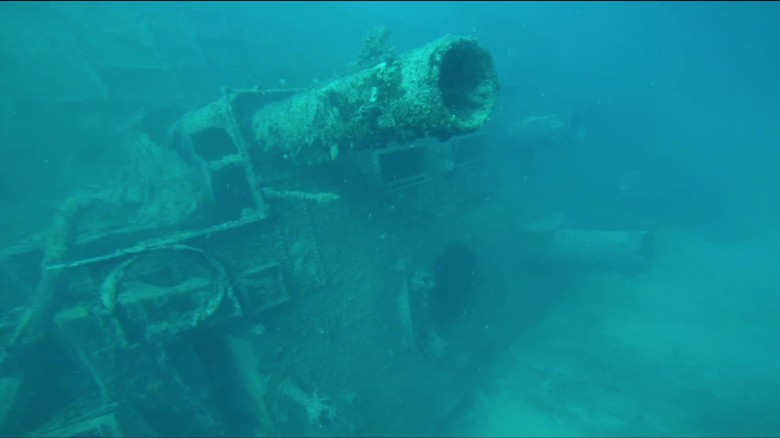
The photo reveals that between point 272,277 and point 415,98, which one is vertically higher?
point 415,98

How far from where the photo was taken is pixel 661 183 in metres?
15.4

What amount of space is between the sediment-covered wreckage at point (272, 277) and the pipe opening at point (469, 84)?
1cm

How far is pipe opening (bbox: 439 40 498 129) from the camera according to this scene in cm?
261

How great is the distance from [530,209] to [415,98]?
7624mm

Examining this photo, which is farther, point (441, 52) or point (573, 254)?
point (573, 254)

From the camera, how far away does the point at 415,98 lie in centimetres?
258

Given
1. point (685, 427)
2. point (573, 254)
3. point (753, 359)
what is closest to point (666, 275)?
point (753, 359)

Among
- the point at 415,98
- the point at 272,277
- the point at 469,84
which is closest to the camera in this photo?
the point at 415,98

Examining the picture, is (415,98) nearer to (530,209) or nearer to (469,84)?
(469,84)

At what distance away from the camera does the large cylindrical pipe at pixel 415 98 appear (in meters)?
2.51

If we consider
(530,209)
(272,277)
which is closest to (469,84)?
(272,277)

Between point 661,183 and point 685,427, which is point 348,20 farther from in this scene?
point 685,427

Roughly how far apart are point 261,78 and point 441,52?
41.1 ft

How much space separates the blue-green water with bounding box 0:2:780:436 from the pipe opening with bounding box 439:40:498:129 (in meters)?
0.12
